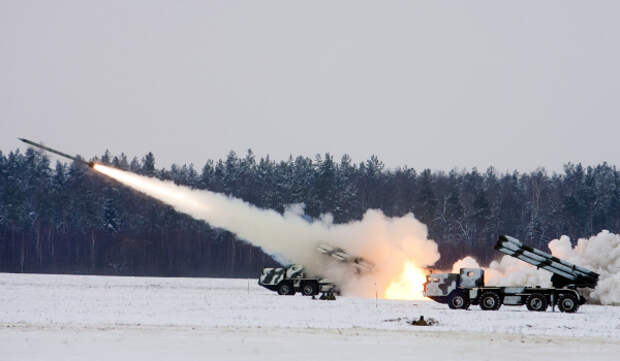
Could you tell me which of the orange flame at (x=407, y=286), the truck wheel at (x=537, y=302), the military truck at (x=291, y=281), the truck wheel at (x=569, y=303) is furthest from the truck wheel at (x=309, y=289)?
the truck wheel at (x=569, y=303)

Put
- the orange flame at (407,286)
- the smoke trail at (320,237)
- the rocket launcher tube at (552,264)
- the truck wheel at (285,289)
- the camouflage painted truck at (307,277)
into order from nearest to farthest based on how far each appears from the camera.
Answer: the rocket launcher tube at (552,264)
the camouflage painted truck at (307,277)
the truck wheel at (285,289)
the orange flame at (407,286)
the smoke trail at (320,237)

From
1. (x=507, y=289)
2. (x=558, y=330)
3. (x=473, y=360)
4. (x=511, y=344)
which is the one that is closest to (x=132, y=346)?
(x=473, y=360)

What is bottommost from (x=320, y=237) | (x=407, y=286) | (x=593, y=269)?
(x=407, y=286)

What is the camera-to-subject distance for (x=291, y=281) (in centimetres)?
6406

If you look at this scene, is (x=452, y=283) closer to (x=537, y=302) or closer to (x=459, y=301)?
(x=459, y=301)

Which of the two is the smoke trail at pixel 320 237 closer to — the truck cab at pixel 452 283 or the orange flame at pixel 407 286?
the orange flame at pixel 407 286

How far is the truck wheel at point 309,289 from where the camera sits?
208 ft

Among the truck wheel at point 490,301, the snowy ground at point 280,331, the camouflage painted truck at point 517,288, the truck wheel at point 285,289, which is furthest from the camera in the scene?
the truck wheel at point 285,289

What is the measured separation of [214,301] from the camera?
52.9 meters

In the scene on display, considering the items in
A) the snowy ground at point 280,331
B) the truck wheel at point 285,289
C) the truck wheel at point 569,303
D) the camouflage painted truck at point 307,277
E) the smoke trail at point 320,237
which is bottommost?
the snowy ground at point 280,331

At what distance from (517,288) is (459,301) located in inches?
122

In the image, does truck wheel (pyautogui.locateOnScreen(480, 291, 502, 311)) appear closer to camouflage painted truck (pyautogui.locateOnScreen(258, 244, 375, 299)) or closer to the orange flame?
the orange flame

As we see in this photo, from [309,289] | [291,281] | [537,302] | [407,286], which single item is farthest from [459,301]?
[291,281]

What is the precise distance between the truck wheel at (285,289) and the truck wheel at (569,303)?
1937cm
